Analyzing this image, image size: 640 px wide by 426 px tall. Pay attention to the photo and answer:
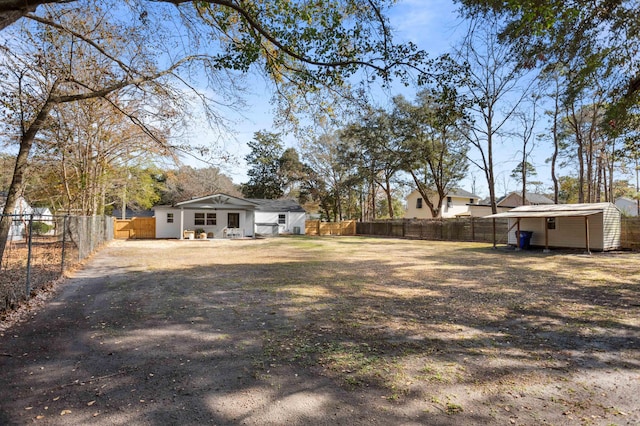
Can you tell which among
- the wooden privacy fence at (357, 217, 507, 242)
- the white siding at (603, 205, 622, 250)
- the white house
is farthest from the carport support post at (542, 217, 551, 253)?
the white house

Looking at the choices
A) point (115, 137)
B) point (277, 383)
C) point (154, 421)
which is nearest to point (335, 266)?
point (277, 383)

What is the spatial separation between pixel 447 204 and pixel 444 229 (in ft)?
50.2

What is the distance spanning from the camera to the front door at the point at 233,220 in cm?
2728

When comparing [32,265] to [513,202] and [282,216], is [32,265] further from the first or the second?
[513,202]

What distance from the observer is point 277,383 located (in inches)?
123

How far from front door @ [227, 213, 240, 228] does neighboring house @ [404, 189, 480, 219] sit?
2117 cm

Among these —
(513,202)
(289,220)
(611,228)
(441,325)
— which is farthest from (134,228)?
(513,202)

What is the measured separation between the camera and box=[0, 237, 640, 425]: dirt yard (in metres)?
2.69

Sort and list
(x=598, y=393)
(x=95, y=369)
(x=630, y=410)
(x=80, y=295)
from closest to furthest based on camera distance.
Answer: (x=630, y=410)
(x=598, y=393)
(x=95, y=369)
(x=80, y=295)

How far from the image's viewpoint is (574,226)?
1645cm

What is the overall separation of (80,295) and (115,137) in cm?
1214

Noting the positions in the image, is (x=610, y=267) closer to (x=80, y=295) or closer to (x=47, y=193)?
(x=80, y=295)

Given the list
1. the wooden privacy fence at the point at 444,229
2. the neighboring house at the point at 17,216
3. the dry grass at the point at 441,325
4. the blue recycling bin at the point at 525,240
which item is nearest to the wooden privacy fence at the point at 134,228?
the neighboring house at the point at 17,216

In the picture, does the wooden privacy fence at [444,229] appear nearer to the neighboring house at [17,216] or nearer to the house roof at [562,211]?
the house roof at [562,211]
